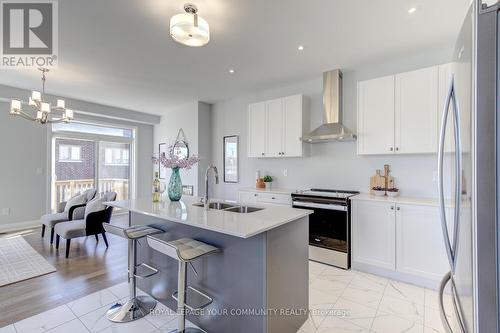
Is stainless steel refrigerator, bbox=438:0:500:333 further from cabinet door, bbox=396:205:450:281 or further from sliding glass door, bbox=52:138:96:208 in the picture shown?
sliding glass door, bbox=52:138:96:208

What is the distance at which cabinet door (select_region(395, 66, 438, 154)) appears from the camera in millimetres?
2795

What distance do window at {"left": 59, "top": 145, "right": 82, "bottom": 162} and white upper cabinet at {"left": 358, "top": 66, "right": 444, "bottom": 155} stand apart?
20.6 feet

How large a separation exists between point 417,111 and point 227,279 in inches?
112

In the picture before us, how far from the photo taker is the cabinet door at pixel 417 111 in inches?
110

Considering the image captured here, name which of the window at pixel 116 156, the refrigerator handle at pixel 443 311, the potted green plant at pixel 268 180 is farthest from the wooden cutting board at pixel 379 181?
the window at pixel 116 156

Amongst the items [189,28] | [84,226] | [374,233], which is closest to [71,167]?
[84,226]

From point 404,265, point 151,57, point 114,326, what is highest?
point 151,57

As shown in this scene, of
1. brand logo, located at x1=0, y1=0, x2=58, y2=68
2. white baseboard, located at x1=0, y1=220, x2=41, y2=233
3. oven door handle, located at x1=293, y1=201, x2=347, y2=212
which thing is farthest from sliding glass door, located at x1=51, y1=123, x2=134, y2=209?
oven door handle, located at x1=293, y1=201, x2=347, y2=212

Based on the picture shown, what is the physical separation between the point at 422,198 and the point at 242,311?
2.65 meters

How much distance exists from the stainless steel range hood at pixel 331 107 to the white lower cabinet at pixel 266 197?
39.4 inches

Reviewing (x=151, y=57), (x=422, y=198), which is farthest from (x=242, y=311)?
(x=151, y=57)

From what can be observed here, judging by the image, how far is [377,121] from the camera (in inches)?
125

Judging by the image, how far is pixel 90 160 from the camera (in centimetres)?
616

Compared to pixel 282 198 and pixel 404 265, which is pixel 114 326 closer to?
pixel 282 198
